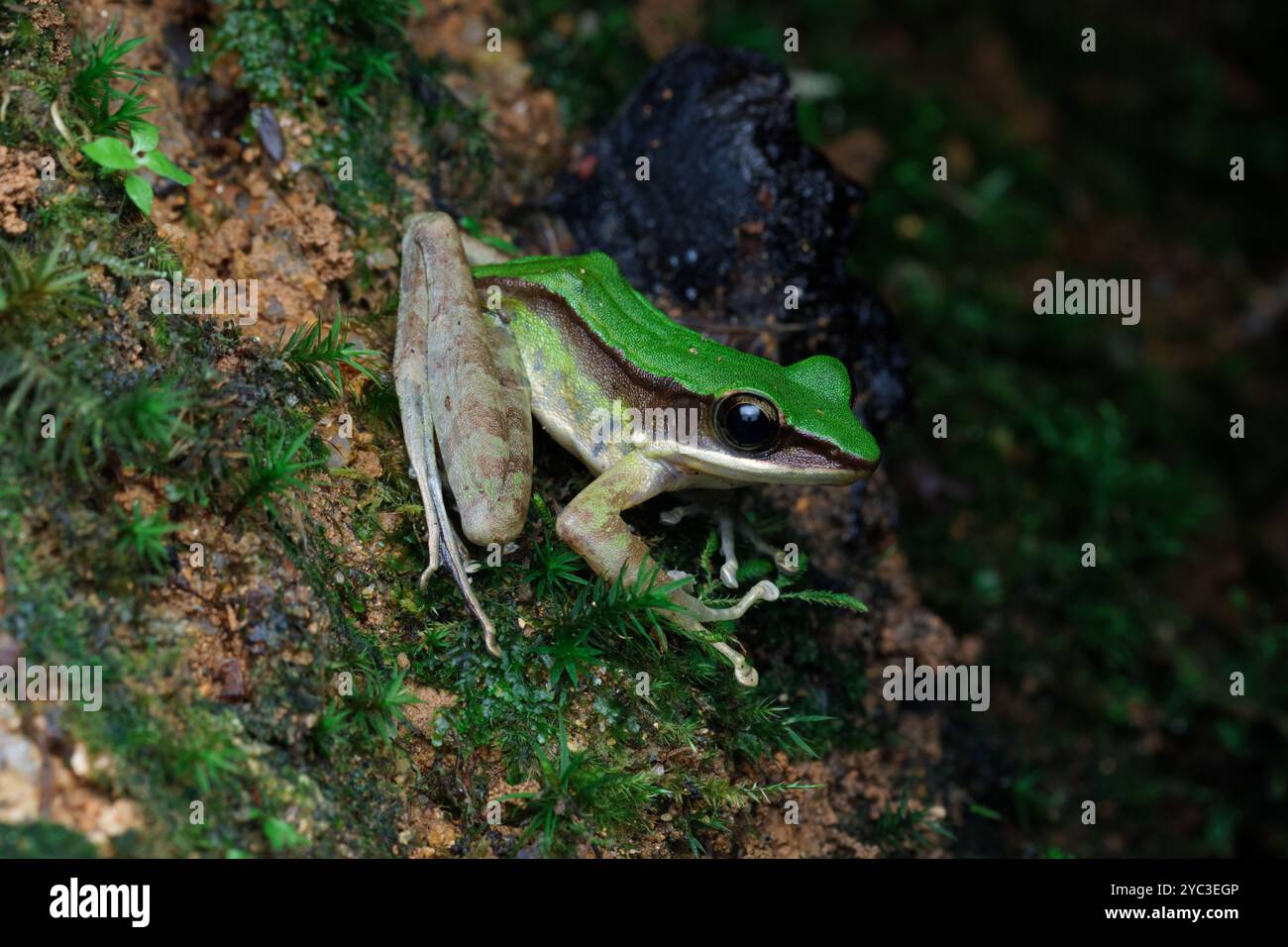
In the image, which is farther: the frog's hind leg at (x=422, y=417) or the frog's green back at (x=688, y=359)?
the frog's green back at (x=688, y=359)

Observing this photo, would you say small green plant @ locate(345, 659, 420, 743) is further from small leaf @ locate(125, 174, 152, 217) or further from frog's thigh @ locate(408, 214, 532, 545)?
small leaf @ locate(125, 174, 152, 217)

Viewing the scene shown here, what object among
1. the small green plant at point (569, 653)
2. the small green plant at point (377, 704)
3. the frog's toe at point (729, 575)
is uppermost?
the frog's toe at point (729, 575)

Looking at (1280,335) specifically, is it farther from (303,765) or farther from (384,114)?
(303,765)

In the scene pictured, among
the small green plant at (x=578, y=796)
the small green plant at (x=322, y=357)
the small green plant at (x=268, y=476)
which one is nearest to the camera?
the small green plant at (x=268, y=476)

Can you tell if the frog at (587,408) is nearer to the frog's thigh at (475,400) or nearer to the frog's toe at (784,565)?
the frog's thigh at (475,400)

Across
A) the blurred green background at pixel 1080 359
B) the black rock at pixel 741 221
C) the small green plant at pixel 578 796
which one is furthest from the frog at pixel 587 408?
the blurred green background at pixel 1080 359

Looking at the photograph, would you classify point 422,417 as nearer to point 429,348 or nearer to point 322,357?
point 429,348
